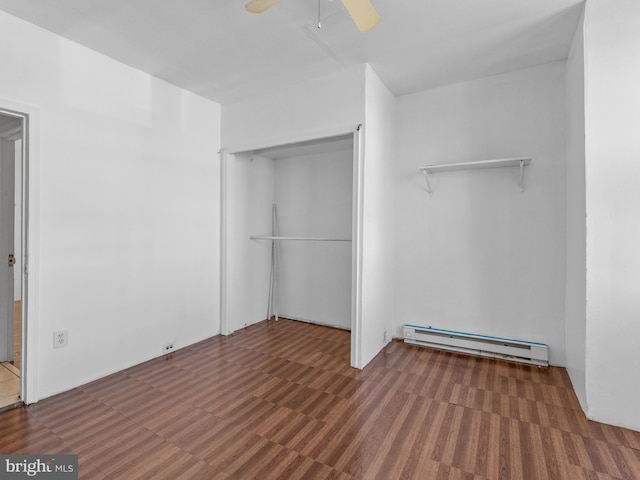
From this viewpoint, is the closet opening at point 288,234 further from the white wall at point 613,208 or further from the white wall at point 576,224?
the white wall at point 613,208

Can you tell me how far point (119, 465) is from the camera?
1729 millimetres

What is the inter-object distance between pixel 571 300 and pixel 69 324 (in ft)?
13.4

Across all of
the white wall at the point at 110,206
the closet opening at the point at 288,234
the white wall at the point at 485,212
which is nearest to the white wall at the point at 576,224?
the white wall at the point at 485,212

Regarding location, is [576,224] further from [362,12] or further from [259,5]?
[259,5]

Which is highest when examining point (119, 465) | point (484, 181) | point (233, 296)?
point (484, 181)

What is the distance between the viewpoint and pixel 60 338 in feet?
8.09

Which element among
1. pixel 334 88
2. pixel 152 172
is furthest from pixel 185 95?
pixel 334 88

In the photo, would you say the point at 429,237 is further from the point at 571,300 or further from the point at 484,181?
the point at 571,300

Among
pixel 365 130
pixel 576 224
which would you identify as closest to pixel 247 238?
pixel 365 130

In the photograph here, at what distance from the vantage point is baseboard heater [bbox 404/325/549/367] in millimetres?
2924

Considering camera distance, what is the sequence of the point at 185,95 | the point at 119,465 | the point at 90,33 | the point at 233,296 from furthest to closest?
the point at 233,296 → the point at 185,95 → the point at 90,33 → the point at 119,465

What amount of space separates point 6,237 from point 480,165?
4.66 m

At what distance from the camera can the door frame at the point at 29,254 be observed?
2.29 metres

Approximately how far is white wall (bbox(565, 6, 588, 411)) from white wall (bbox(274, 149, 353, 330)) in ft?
7.20
